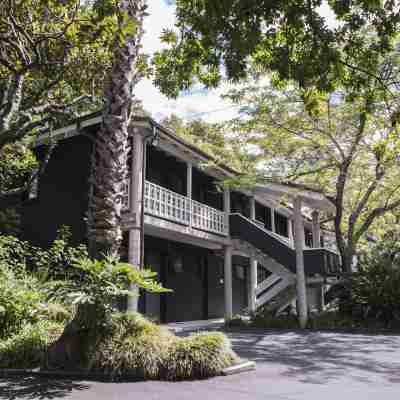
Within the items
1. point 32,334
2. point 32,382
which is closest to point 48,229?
point 32,334

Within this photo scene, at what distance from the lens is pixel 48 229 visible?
45.2 ft

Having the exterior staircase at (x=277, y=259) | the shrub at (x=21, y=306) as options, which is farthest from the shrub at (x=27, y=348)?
the exterior staircase at (x=277, y=259)

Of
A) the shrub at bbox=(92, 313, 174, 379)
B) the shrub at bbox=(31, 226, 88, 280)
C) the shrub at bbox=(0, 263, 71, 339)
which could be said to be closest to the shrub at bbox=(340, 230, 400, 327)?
the shrub at bbox=(31, 226, 88, 280)

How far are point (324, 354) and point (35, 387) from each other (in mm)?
5682

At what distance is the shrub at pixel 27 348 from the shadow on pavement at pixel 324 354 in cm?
363

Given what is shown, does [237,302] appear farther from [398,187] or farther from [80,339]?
[80,339]

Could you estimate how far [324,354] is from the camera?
884 centimetres

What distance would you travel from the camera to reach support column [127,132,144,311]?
11.2m

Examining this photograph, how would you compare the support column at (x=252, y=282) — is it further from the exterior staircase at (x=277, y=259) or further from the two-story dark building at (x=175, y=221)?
the exterior staircase at (x=277, y=259)

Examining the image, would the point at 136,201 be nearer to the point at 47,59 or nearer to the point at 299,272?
the point at 47,59

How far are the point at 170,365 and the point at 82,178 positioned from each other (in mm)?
8610

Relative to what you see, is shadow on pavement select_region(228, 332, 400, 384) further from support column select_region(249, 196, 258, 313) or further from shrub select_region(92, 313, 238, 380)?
support column select_region(249, 196, 258, 313)

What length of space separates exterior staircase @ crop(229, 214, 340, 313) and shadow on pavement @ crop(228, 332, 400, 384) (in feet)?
9.50

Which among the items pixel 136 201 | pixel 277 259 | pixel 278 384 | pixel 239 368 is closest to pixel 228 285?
pixel 277 259
